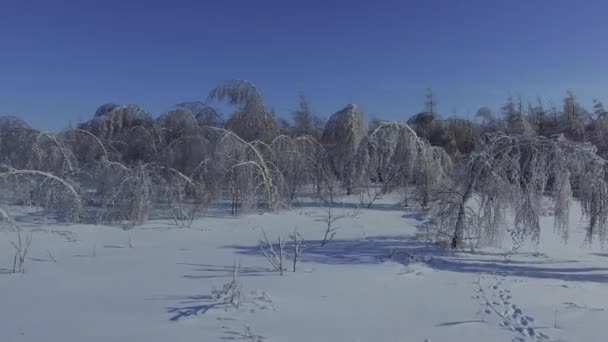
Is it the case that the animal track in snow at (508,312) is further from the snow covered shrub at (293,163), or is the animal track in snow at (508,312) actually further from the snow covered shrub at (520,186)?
the snow covered shrub at (293,163)

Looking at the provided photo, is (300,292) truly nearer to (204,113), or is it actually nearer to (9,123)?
(204,113)

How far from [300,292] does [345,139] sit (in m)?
12.7

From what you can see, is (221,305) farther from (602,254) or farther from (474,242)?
(602,254)

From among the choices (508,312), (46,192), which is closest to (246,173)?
(46,192)

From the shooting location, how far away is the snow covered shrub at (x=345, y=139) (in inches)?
728

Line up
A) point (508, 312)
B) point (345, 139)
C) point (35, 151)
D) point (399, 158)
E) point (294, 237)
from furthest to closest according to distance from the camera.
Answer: point (345, 139)
point (399, 158)
point (35, 151)
point (294, 237)
point (508, 312)

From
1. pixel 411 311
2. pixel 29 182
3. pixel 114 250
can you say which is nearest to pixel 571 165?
pixel 411 311

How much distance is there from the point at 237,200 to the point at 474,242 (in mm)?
7738

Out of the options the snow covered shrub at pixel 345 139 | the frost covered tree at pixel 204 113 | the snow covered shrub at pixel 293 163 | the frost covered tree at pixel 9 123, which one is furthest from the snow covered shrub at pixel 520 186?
the frost covered tree at pixel 9 123

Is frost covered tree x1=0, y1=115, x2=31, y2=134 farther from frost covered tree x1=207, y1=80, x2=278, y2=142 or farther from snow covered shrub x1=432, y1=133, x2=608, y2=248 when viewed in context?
snow covered shrub x1=432, y1=133, x2=608, y2=248

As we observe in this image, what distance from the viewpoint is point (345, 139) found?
1864 cm

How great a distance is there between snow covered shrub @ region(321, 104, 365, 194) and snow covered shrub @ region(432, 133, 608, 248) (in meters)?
8.44

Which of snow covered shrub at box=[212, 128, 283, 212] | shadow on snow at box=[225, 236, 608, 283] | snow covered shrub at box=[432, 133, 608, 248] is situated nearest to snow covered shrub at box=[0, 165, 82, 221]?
snow covered shrub at box=[212, 128, 283, 212]

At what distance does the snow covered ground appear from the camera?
503 centimetres
